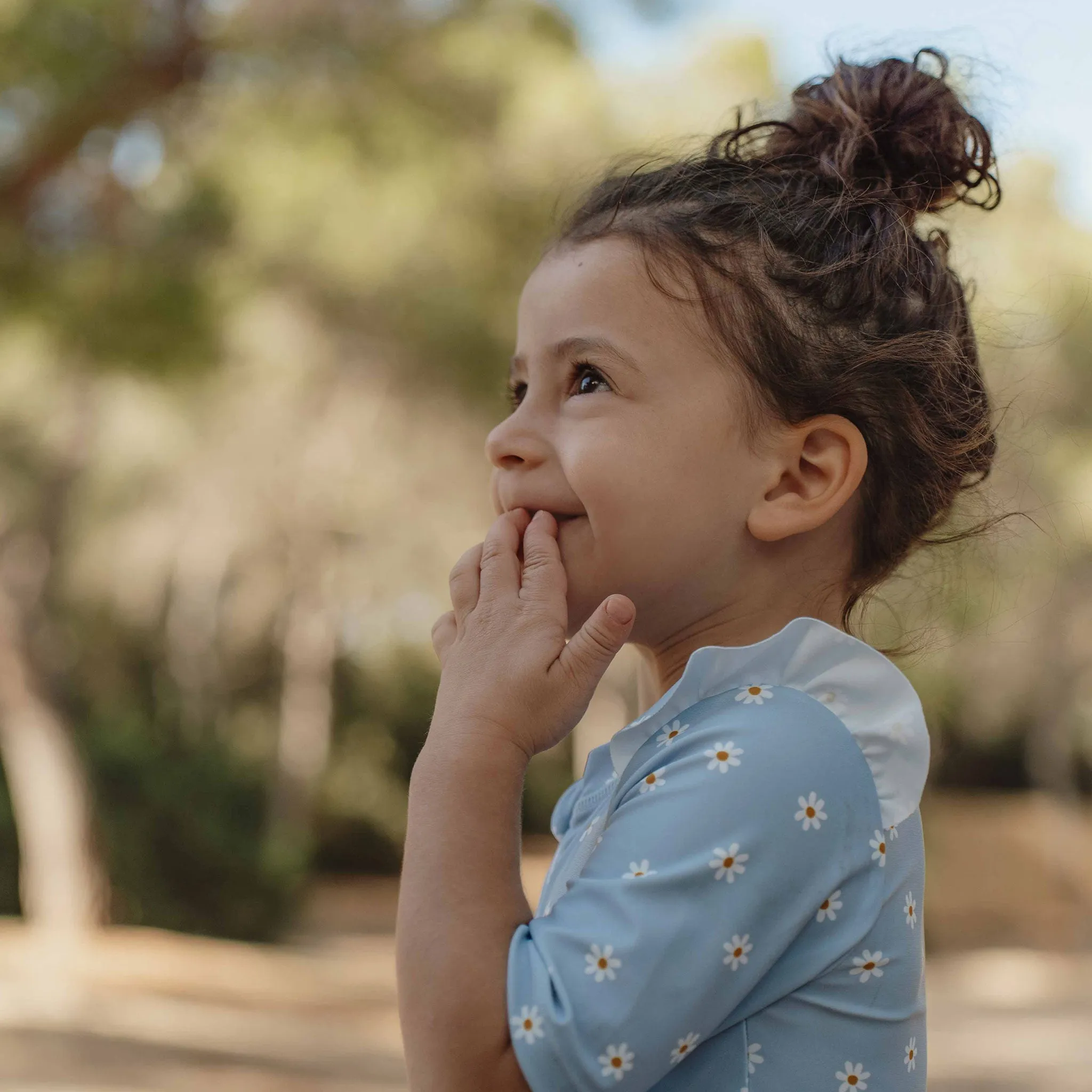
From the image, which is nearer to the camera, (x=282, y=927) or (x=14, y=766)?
(x=14, y=766)

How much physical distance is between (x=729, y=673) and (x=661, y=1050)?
1.12 feet

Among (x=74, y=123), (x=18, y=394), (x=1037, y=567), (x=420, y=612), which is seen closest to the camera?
(x=74, y=123)

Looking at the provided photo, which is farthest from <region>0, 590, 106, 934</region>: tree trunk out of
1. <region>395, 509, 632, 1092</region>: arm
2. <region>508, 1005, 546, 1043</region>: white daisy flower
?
<region>508, 1005, 546, 1043</region>: white daisy flower

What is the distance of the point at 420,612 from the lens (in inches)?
805

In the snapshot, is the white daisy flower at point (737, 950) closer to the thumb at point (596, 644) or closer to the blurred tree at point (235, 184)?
the thumb at point (596, 644)

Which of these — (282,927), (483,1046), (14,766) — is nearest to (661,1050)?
(483,1046)

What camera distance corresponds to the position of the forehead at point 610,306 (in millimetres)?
1326

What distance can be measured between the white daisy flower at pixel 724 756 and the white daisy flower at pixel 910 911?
0.23 meters

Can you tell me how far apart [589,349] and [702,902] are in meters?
0.56

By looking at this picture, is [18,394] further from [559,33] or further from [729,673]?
[729,673]

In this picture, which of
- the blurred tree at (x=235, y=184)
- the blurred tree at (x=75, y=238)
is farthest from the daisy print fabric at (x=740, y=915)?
the blurred tree at (x=75, y=238)

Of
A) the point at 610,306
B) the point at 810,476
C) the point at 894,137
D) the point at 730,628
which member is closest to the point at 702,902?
the point at 730,628

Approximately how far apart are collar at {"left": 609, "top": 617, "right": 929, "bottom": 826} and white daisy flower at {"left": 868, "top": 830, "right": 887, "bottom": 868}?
0.05m

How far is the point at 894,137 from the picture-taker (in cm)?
159
